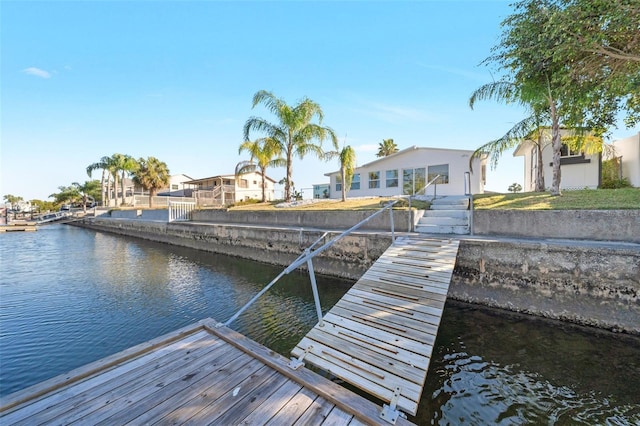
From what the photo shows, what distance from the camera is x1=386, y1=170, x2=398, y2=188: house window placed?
1977 cm

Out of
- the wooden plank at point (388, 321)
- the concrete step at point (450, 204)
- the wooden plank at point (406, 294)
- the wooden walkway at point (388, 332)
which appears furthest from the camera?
the concrete step at point (450, 204)

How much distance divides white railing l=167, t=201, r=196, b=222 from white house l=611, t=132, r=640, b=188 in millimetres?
27595

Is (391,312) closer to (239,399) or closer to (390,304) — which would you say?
(390,304)

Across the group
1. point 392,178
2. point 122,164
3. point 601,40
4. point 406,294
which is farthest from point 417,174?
point 122,164

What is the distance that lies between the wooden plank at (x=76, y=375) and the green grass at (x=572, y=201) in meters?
10.3

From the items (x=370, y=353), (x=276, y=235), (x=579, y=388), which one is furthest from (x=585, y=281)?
(x=276, y=235)

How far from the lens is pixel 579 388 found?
12.3 feet

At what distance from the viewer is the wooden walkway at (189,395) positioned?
7.75 feet

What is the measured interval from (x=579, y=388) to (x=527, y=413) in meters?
1.18

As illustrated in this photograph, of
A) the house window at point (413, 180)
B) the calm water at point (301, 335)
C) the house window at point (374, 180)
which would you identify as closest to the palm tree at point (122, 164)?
the calm water at point (301, 335)

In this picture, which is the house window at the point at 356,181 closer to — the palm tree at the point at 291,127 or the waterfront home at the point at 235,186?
the palm tree at the point at 291,127

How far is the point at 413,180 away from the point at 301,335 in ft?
52.6

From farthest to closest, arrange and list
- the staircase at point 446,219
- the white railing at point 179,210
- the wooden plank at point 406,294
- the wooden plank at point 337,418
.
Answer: the white railing at point 179,210 < the staircase at point 446,219 < the wooden plank at point 406,294 < the wooden plank at point 337,418

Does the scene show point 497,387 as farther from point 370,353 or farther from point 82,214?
point 82,214
